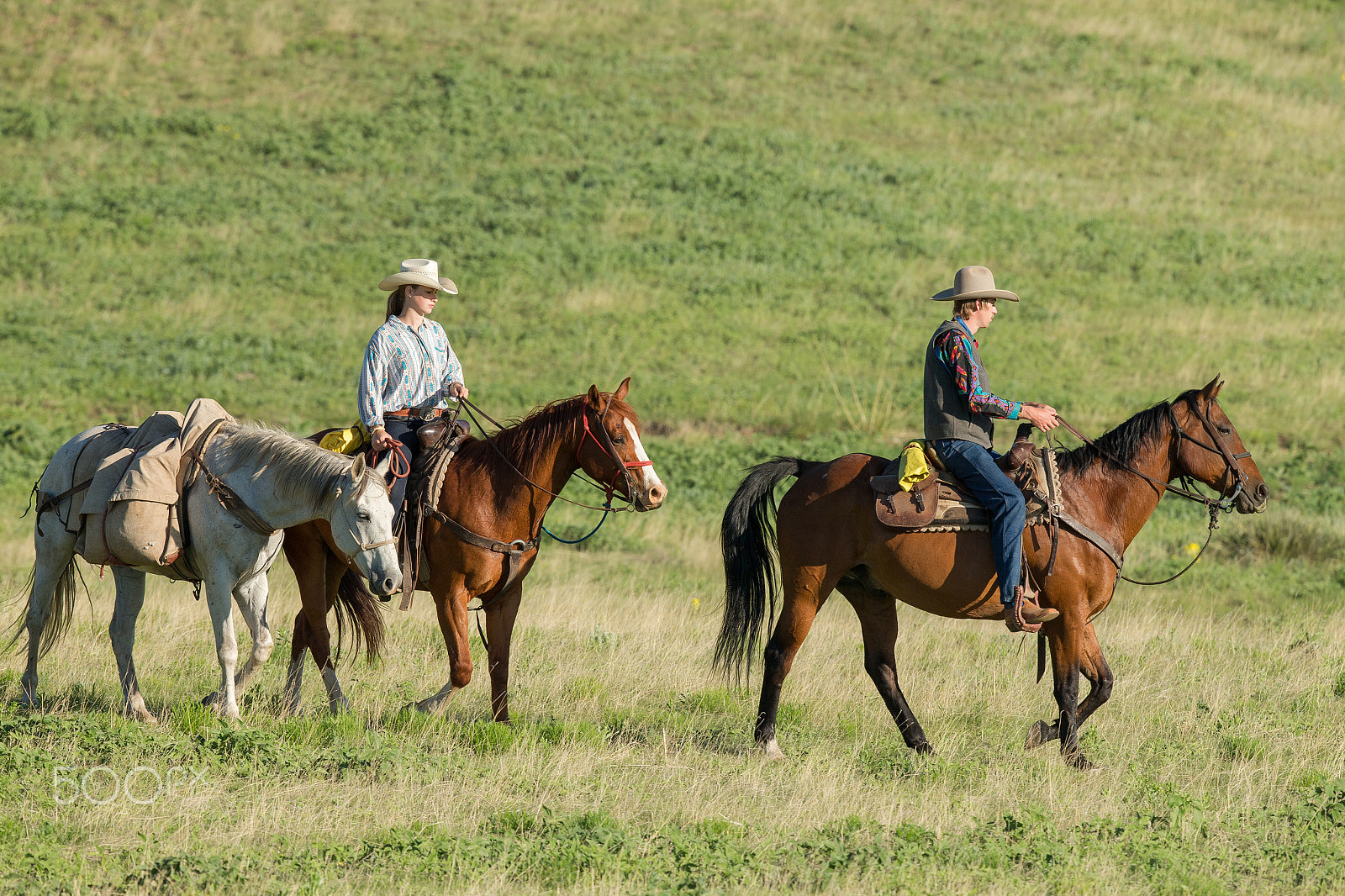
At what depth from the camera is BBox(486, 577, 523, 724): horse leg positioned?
290 inches

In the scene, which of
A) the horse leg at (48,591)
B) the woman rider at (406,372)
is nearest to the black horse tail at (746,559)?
the woman rider at (406,372)

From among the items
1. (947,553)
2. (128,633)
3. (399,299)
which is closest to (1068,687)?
(947,553)

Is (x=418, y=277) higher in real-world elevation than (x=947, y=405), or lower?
higher

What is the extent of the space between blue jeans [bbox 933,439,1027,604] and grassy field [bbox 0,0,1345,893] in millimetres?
1048

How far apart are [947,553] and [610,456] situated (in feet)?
6.50

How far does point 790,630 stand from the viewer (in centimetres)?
713

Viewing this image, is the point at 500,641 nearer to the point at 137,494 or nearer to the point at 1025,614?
the point at 137,494

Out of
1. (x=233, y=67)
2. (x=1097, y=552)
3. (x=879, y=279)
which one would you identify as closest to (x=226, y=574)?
(x=1097, y=552)

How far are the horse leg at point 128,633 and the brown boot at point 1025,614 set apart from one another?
15.9 ft

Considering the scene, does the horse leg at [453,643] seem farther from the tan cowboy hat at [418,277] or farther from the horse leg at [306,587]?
the tan cowboy hat at [418,277]

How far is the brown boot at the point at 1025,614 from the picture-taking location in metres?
6.82

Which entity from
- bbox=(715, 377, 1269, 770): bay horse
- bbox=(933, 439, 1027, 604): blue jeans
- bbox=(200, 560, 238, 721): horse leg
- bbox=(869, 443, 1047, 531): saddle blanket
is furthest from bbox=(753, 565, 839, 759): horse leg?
bbox=(200, 560, 238, 721): horse leg

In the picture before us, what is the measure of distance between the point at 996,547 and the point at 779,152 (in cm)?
2166

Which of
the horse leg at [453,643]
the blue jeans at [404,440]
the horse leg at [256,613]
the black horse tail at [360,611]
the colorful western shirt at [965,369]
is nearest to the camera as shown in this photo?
the colorful western shirt at [965,369]
